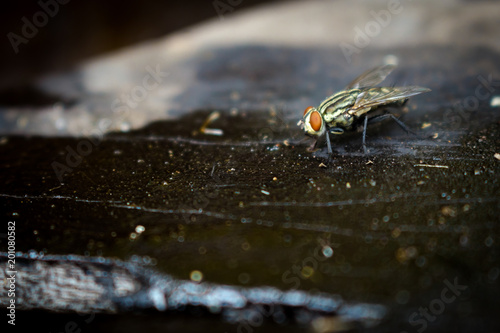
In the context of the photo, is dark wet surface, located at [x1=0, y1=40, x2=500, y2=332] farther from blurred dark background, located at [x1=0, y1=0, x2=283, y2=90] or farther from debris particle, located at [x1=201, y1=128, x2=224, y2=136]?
blurred dark background, located at [x1=0, y1=0, x2=283, y2=90]

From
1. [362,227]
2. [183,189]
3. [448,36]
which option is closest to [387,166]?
[362,227]

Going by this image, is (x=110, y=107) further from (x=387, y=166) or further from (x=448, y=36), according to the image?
(x=448, y=36)

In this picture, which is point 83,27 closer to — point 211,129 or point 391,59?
point 211,129

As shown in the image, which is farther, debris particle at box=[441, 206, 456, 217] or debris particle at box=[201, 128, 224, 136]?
debris particle at box=[201, 128, 224, 136]

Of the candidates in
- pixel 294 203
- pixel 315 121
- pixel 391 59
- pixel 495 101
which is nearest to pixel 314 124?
pixel 315 121

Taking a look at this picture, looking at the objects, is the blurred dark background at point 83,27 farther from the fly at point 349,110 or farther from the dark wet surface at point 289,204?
the fly at point 349,110

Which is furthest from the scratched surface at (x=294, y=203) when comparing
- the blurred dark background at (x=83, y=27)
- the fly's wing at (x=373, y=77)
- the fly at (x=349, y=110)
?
the blurred dark background at (x=83, y=27)

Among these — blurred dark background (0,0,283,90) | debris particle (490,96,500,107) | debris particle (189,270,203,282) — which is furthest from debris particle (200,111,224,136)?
debris particle (490,96,500,107)
